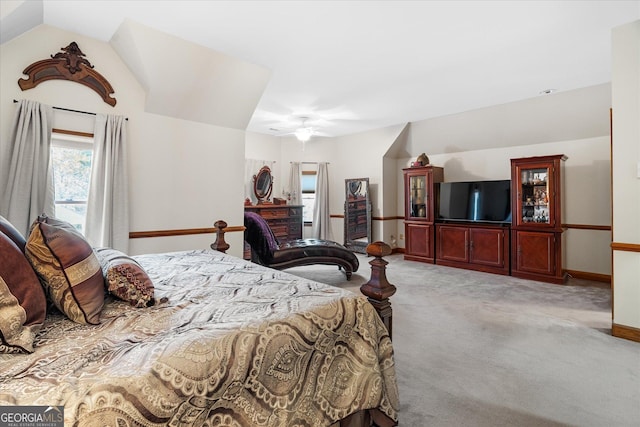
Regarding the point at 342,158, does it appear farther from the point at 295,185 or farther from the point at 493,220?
the point at 493,220

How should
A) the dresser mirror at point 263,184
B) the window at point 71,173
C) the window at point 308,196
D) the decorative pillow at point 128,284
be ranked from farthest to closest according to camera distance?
the window at point 308,196 → the dresser mirror at point 263,184 → the window at point 71,173 → the decorative pillow at point 128,284

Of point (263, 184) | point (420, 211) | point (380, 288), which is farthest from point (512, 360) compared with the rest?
point (263, 184)

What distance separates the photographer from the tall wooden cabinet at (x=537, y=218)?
175 inches

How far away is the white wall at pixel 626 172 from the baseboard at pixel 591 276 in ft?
7.61

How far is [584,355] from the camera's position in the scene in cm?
235

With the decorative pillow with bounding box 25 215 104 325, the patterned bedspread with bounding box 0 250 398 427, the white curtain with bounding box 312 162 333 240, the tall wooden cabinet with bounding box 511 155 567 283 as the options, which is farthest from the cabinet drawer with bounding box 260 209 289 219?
the decorative pillow with bounding box 25 215 104 325

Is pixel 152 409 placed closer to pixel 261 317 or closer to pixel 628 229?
pixel 261 317

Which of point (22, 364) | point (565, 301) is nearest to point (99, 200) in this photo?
point (22, 364)

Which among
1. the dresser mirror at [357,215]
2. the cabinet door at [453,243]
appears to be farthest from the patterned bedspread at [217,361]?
the dresser mirror at [357,215]

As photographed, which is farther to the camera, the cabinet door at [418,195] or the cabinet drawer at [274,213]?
the cabinet drawer at [274,213]

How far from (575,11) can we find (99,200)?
14.7ft

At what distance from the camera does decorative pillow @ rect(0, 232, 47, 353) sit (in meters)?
0.96

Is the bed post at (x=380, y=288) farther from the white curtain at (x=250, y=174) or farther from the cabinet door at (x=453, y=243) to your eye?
the white curtain at (x=250, y=174)

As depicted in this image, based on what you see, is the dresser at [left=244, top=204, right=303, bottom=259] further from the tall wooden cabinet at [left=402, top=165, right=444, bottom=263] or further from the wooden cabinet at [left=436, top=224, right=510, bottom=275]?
the wooden cabinet at [left=436, top=224, right=510, bottom=275]
